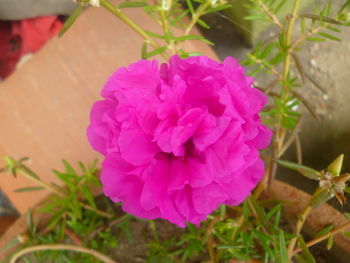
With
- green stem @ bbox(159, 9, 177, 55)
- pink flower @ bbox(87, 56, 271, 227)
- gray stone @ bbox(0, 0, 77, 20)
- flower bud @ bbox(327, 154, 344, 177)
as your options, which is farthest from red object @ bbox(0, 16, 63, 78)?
flower bud @ bbox(327, 154, 344, 177)

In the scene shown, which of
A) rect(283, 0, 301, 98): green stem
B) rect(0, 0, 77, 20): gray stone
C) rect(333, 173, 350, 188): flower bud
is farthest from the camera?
rect(0, 0, 77, 20): gray stone

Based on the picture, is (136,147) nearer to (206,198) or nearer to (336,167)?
(206,198)

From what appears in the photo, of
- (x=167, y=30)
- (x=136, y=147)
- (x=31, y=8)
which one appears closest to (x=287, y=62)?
(x=167, y=30)

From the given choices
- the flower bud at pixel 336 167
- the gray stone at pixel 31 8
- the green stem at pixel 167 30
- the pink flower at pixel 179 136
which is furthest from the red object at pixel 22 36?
the flower bud at pixel 336 167

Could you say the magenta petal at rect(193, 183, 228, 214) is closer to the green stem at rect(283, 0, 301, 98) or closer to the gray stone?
the green stem at rect(283, 0, 301, 98)

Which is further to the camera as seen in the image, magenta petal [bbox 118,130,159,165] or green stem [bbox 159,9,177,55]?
green stem [bbox 159,9,177,55]

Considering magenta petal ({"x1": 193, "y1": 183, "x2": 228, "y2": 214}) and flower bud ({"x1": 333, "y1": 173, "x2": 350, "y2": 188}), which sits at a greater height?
flower bud ({"x1": 333, "y1": 173, "x2": 350, "y2": 188})

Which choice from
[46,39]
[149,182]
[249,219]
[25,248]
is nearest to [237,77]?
[149,182]

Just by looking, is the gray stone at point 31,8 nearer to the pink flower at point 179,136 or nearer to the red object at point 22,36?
the red object at point 22,36
